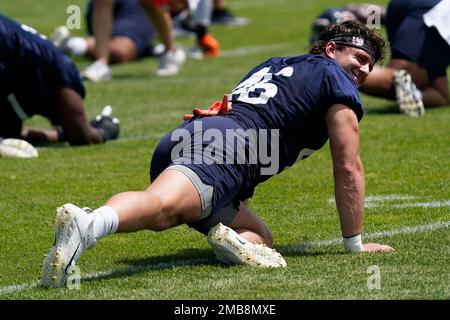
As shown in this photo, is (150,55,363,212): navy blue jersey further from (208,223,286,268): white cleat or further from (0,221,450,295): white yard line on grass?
(0,221,450,295): white yard line on grass

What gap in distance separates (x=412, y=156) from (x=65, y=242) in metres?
3.46

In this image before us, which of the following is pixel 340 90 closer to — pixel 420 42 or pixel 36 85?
pixel 36 85

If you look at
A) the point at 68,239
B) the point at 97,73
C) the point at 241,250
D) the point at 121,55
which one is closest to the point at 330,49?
the point at 241,250

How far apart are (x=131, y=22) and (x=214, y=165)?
7.87 metres

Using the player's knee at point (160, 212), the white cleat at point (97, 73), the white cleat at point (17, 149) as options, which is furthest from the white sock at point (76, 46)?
the player's knee at point (160, 212)

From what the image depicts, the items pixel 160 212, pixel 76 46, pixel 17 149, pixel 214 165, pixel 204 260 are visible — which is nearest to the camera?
pixel 160 212

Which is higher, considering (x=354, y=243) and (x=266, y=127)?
(x=266, y=127)

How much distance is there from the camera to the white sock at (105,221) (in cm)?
438

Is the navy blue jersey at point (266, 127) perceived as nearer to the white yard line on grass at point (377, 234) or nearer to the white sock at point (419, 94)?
the white yard line on grass at point (377, 234)

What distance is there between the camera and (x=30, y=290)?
450cm

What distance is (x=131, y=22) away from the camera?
1243cm

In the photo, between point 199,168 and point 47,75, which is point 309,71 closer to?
point 199,168

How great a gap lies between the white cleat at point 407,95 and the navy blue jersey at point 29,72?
2.44 metres

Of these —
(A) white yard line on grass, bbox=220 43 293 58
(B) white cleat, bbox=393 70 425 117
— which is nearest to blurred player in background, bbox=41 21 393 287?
(B) white cleat, bbox=393 70 425 117
